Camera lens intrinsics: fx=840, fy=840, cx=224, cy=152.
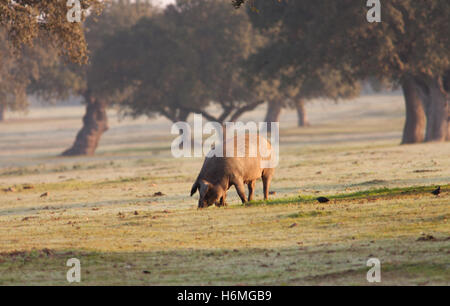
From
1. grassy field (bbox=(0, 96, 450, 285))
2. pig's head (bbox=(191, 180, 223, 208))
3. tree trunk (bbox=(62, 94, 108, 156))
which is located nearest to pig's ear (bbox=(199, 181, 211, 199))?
pig's head (bbox=(191, 180, 223, 208))

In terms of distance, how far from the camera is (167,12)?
63.3 meters

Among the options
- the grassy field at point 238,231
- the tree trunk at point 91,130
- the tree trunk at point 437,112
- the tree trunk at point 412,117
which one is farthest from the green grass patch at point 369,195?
the tree trunk at point 91,130

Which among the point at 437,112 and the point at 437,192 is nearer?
the point at 437,192

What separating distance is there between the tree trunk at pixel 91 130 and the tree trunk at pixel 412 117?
2492cm

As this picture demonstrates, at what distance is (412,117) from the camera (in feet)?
158

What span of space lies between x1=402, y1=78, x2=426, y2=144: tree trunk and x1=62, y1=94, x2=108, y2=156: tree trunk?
2492 centimetres

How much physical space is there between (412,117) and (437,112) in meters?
1.59

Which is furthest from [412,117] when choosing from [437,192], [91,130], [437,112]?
[437,192]

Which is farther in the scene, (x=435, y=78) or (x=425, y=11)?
(x=435, y=78)

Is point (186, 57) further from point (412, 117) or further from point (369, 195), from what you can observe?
point (369, 195)

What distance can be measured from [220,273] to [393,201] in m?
7.19

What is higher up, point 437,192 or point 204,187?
point 204,187
